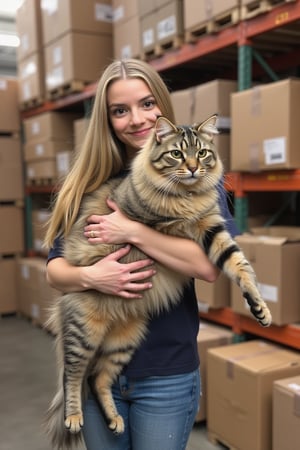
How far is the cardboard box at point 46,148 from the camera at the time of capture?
4.89m

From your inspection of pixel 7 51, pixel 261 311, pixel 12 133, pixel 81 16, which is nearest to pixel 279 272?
pixel 261 311

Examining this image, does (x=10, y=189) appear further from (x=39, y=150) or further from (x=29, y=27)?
(x=29, y=27)

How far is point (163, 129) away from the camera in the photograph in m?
1.32

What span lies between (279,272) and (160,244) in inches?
56.5

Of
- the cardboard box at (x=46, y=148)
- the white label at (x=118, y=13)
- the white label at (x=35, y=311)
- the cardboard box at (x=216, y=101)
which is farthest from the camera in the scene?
the white label at (x=35, y=311)

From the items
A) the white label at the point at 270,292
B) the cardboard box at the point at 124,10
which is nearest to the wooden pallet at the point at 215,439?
the white label at the point at 270,292

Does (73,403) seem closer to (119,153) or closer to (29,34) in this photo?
(119,153)

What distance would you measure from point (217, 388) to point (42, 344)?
2363 mm

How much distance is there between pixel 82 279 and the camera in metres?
1.34

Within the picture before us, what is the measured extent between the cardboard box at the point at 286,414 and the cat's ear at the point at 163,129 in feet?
4.88

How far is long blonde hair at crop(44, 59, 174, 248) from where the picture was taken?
55.9 inches

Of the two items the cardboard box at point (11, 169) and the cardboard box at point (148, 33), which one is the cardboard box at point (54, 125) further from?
the cardboard box at point (148, 33)

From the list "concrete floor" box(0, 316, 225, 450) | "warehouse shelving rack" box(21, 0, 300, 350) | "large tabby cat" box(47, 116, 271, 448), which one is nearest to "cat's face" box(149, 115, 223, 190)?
"large tabby cat" box(47, 116, 271, 448)

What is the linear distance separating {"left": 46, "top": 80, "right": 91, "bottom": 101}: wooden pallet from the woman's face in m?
3.08
